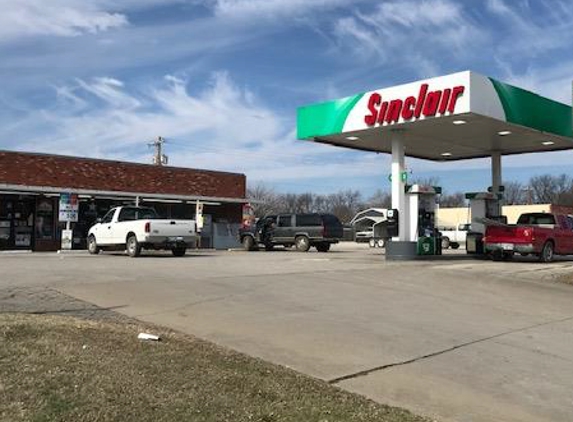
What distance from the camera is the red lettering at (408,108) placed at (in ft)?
69.2

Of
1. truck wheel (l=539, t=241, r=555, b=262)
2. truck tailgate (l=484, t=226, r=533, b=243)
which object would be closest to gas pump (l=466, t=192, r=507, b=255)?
truck tailgate (l=484, t=226, r=533, b=243)

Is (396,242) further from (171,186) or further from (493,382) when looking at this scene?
(171,186)

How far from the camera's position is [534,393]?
7242mm

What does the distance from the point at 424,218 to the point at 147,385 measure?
1826 centimetres

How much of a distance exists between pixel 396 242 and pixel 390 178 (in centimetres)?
247

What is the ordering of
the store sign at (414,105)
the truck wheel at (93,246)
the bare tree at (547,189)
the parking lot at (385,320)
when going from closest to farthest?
→ 1. the parking lot at (385,320)
2. the store sign at (414,105)
3. the truck wheel at (93,246)
4. the bare tree at (547,189)

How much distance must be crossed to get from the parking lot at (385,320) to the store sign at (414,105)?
510 cm

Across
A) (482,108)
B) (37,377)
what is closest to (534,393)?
(37,377)

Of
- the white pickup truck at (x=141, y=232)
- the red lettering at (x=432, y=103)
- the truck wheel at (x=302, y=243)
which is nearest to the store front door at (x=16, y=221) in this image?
the white pickup truck at (x=141, y=232)

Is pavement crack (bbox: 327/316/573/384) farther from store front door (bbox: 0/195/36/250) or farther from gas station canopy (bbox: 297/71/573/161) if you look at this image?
store front door (bbox: 0/195/36/250)

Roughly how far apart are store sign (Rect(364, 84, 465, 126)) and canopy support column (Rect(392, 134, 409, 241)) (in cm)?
118

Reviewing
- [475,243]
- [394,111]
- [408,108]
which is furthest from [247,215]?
[408,108]

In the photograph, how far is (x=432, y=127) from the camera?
23.0 m

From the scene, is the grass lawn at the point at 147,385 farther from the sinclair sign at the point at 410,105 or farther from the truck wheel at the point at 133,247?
the truck wheel at the point at 133,247
